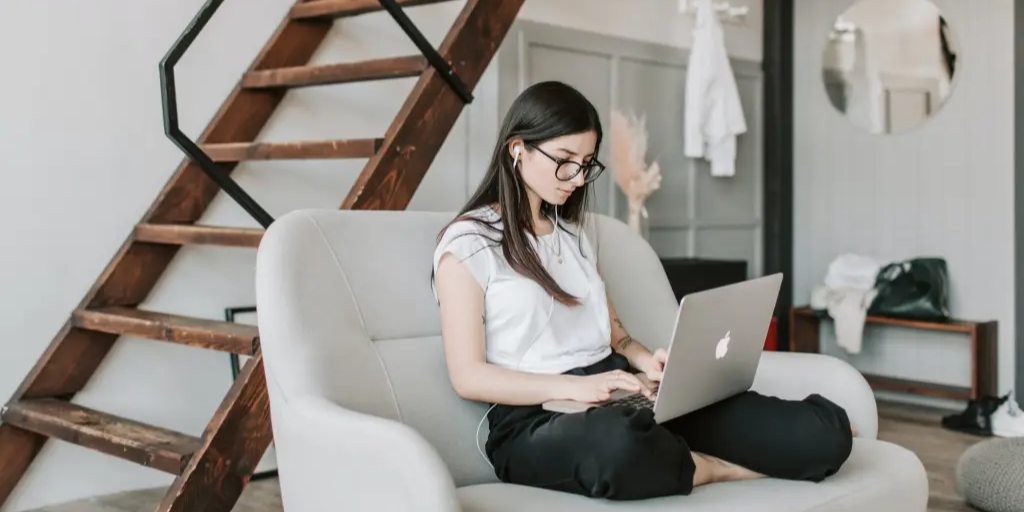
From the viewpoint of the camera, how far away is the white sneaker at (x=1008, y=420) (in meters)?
4.05

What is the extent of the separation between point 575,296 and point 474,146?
2036 millimetres

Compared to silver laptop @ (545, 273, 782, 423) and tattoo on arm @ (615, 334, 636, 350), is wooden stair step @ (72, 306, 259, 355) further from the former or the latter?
silver laptop @ (545, 273, 782, 423)

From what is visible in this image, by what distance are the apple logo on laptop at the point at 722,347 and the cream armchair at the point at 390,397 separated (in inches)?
8.6

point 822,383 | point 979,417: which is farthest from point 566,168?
point 979,417

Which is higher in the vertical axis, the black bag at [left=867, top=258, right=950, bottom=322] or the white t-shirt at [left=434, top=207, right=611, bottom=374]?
the white t-shirt at [left=434, top=207, right=611, bottom=374]

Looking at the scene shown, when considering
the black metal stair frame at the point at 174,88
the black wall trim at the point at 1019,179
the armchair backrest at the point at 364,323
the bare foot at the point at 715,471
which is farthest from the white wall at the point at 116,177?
the black wall trim at the point at 1019,179

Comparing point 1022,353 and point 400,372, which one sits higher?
point 400,372

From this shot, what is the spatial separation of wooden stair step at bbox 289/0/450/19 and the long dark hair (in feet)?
3.87

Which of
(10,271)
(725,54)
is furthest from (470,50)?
(725,54)

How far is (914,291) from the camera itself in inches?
184

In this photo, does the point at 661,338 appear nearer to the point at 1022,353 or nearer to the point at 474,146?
the point at 474,146

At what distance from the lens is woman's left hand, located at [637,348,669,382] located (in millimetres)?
1795

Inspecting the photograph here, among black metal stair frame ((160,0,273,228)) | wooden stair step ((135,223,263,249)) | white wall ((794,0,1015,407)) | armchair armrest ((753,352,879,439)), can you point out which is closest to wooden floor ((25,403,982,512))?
white wall ((794,0,1015,407))

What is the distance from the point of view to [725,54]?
4.90 m
